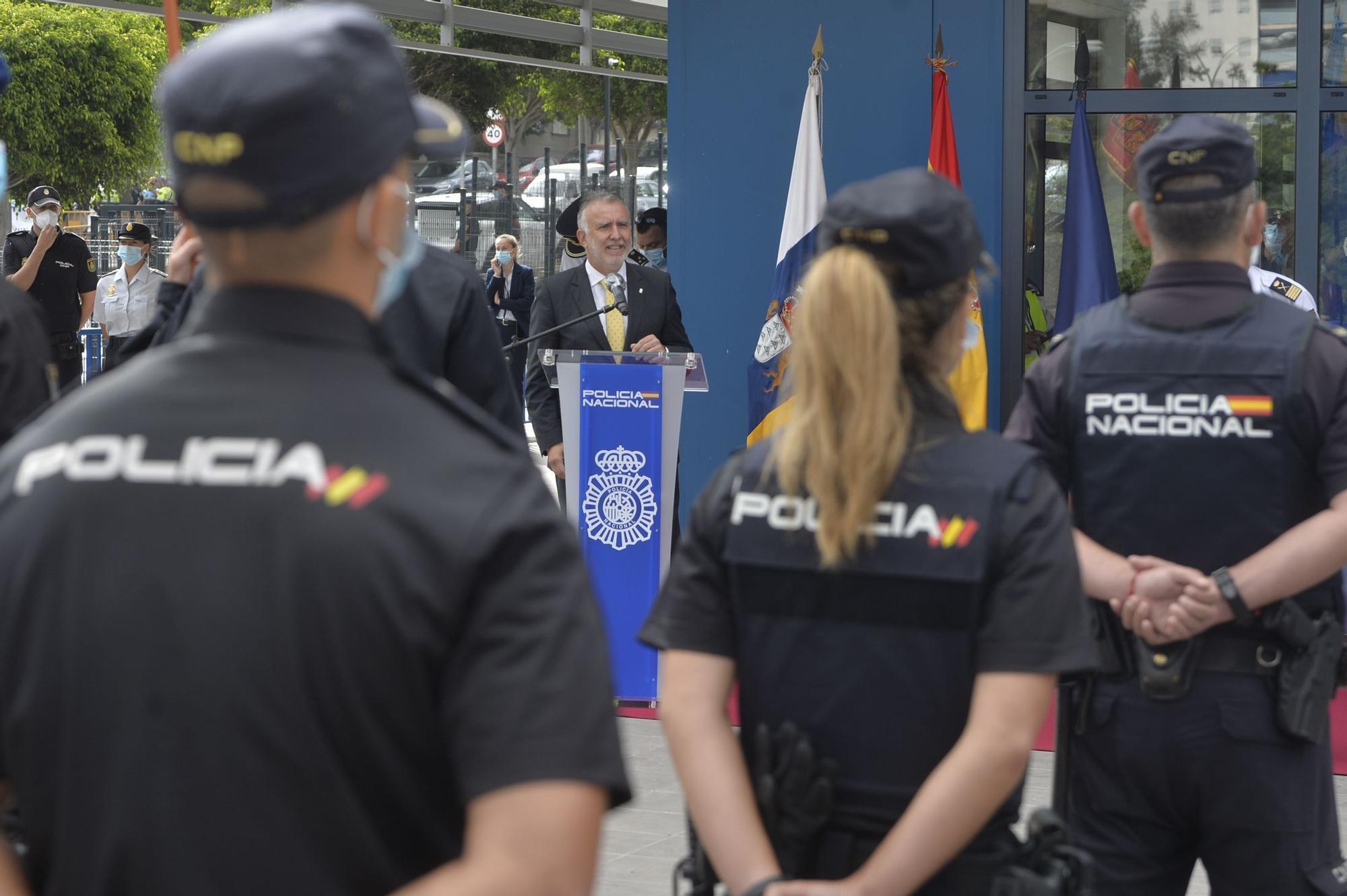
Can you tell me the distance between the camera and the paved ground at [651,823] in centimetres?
458

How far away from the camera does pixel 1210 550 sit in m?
2.87

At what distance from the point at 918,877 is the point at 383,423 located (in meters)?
1.02

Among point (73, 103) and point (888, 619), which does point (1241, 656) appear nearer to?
point (888, 619)

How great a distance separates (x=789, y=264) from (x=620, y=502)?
148cm

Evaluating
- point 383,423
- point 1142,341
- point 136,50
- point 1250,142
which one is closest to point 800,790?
point 383,423

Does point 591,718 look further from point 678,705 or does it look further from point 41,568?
point 678,705

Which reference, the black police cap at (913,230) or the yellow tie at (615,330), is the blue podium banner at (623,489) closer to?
the yellow tie at (615,330)

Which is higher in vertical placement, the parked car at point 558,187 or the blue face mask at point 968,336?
the parked car at point 558,187

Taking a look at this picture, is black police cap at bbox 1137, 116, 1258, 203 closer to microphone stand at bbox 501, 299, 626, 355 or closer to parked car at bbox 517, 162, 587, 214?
microphone stand at bbox 501, 299, 626, 355

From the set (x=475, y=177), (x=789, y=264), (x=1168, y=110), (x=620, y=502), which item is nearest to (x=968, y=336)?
(x=620, y=502)

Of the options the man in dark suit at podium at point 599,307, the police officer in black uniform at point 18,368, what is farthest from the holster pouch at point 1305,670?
the man in dark suit at podium at point 599,307

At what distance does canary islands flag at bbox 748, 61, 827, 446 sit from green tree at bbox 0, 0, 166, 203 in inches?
1127

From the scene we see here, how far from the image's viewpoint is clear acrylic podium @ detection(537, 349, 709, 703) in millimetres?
5918

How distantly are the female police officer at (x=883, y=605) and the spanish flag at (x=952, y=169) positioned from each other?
14.2ft
